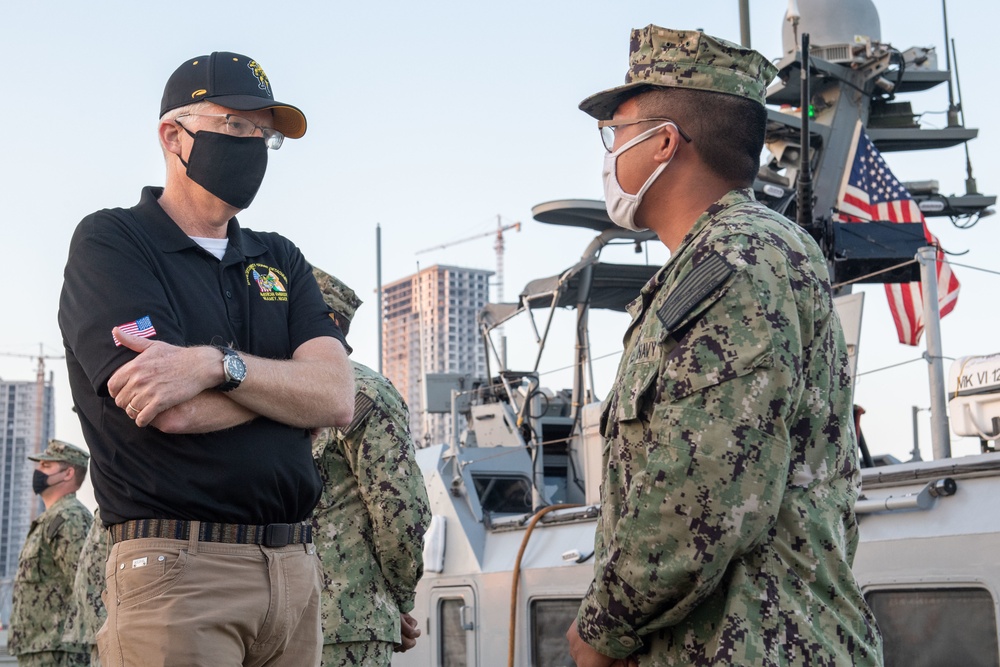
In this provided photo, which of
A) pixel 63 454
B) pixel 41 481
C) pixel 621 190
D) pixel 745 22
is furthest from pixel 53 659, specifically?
pixel 745 22

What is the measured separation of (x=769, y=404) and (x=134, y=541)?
126 centimetres

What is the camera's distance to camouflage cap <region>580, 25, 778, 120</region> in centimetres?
244

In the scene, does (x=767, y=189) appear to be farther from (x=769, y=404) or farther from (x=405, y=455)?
(x=769, y=404)

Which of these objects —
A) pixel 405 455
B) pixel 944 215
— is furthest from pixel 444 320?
pixel 405 455

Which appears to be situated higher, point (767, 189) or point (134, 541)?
point (767, 189)

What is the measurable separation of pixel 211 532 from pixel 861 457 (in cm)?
411

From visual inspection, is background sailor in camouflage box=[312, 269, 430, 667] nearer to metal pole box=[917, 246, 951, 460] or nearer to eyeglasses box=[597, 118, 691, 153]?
eyeglasses box=[597, 118, 691, 153]

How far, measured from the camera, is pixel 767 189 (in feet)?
24.4

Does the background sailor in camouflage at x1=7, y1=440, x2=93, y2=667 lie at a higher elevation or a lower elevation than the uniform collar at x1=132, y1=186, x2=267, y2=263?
lower

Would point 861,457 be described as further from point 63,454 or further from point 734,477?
point 63,454

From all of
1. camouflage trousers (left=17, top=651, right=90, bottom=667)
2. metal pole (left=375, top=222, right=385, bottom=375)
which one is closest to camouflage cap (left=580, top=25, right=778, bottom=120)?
camouflage trousers (left=17, top=651, right=90, bottom=667)

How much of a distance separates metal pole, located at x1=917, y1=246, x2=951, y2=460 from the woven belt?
3373 millimetres

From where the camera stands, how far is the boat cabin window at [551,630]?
6199mm

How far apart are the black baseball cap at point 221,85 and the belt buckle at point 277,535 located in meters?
0.94
